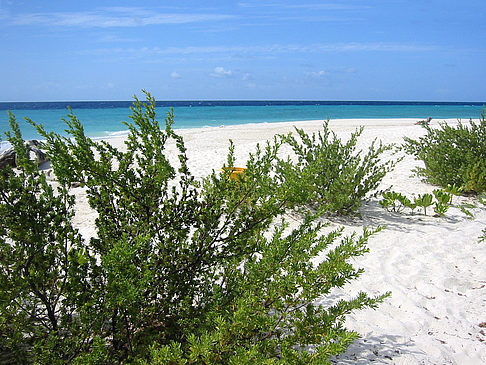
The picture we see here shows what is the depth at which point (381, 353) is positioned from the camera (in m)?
2.71

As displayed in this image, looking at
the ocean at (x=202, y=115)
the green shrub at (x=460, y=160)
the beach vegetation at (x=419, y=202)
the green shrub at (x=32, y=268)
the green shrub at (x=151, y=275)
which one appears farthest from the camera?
the ocean at (x=202, y=115)

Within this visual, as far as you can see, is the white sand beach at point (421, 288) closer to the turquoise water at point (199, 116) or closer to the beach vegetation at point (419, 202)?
the beach vegetation at point (419, 202)

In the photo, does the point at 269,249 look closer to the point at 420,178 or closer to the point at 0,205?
the point at 0,205

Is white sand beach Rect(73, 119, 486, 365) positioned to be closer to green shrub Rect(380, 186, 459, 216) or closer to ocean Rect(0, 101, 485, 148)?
green shrub Rect(380, 186, 459, 216)

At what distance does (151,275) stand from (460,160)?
7187 millimetres

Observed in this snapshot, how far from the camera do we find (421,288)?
380 centimetres

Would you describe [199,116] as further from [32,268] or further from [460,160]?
[32,268]

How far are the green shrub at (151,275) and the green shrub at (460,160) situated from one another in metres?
5.77

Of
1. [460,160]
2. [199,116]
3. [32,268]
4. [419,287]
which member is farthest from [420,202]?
[199,116]

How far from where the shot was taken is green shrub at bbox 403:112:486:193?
268 inches

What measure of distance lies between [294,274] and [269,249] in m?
0.19

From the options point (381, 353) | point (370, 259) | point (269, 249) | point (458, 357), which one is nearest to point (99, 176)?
point (269, 249)

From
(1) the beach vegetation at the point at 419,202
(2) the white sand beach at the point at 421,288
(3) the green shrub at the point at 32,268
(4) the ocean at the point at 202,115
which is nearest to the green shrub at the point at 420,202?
(1) the beach vegetation at the point at 419,202

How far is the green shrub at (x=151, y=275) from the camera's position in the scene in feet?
5.82
